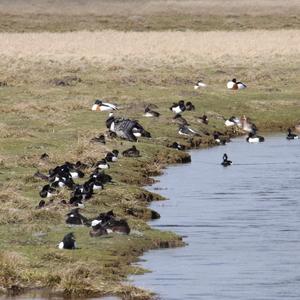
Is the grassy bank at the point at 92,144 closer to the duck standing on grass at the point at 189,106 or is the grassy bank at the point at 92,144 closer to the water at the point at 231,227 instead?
the duck standing on grass at the point at 189,106

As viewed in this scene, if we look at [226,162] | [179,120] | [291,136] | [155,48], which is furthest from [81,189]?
[155,48]

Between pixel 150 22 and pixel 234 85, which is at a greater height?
pixel 150 22

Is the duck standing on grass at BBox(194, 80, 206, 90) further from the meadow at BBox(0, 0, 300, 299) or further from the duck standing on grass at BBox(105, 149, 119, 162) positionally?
the duck standing on grass at BBox(105, 149, 119, 162)

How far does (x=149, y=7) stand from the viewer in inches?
4523

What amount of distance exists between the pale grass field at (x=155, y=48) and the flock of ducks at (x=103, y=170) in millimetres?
19540

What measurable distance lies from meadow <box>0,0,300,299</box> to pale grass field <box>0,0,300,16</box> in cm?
1630

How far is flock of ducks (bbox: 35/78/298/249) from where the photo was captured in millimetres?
17984

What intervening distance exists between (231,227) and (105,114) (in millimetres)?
14607

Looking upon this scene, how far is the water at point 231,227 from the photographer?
51.5ft

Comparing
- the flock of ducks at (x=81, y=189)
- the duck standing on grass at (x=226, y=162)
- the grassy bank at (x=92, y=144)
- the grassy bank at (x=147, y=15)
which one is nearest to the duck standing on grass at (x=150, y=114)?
the grassy bank at (x=92, y=144)

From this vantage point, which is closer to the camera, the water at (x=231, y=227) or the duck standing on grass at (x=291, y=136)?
the water at (x=231, y=227)

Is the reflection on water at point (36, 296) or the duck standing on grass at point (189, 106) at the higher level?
the duck standing on grass at point (189, 106)

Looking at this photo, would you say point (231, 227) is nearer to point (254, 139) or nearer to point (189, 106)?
point (254, 139)

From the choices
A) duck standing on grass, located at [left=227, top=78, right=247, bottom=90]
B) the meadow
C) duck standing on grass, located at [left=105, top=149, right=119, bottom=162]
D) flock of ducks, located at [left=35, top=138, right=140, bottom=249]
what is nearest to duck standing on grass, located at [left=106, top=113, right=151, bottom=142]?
the meadow
